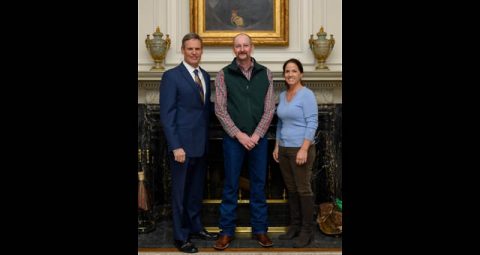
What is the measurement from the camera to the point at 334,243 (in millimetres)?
3156

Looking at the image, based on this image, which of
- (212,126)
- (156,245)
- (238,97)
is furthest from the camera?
(212,126)

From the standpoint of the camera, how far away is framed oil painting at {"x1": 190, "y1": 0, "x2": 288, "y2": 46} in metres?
3.54

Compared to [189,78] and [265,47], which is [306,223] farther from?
[265,47]

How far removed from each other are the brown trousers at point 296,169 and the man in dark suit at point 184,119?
1.57 feet

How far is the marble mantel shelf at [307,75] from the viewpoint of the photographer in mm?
3354

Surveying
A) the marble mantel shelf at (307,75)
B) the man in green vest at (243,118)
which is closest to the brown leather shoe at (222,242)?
the man in green vest at (243,118)

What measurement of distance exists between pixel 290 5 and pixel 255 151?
1.29 metres

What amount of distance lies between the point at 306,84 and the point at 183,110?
3.33ft

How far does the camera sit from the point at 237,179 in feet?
9.64

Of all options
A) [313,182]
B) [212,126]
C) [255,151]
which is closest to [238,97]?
[255,151]

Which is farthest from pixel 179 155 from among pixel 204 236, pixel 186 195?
pixel 204 236

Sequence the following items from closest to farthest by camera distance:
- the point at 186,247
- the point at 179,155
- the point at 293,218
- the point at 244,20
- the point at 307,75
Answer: the point at 179,155, the point at 186,247, the point at 293,218, the point at 307,75, the point at 244,20
